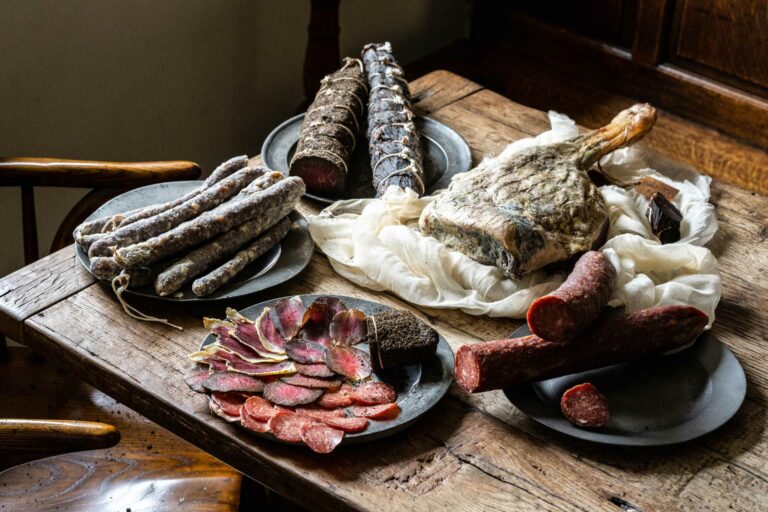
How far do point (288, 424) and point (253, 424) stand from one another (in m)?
0.05

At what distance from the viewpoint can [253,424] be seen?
147 cm

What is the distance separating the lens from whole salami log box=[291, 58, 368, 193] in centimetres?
210

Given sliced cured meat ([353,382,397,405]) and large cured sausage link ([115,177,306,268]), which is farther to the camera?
large cured sausage link ([115,177,306,268])

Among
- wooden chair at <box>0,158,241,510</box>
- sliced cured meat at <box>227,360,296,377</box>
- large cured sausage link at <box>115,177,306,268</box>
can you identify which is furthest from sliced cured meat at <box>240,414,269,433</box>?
large cured sausage link at <box>115,177,306,268</box>

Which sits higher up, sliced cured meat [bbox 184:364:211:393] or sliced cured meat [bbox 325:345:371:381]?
sliced cured meat [bbox 325:345:371:381]

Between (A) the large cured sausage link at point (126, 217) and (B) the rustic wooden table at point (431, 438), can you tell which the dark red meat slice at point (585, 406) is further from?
(A) the large cured sausage link at point (126, 217)

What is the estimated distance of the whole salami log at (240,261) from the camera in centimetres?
177

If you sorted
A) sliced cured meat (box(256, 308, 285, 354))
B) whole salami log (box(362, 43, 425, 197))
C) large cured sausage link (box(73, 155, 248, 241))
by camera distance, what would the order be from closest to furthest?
sliced cured meat (box(256, 308, 285, 354)) < large cured sausage link (box(73, 155, 248, 241)) < whole salami log (box(362, 43, 425, 197))

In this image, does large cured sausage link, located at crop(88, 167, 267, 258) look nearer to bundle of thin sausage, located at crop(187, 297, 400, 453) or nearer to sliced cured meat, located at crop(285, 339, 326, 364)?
bundle of thin sausage, located at crop(187, 297, 400, 453)

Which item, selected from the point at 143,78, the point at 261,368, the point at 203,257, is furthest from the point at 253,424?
the point at 143,78

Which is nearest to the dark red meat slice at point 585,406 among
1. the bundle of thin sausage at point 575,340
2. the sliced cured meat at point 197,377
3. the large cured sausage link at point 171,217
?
the bundle of thin sausage at point 575,340

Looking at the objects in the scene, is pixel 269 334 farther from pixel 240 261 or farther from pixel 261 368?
pixel 240 261

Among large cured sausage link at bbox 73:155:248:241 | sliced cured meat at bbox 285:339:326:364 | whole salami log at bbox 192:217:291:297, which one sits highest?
large cured sausage link at bbox 73:155:248:241

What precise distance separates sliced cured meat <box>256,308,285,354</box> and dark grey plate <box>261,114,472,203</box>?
483mm
